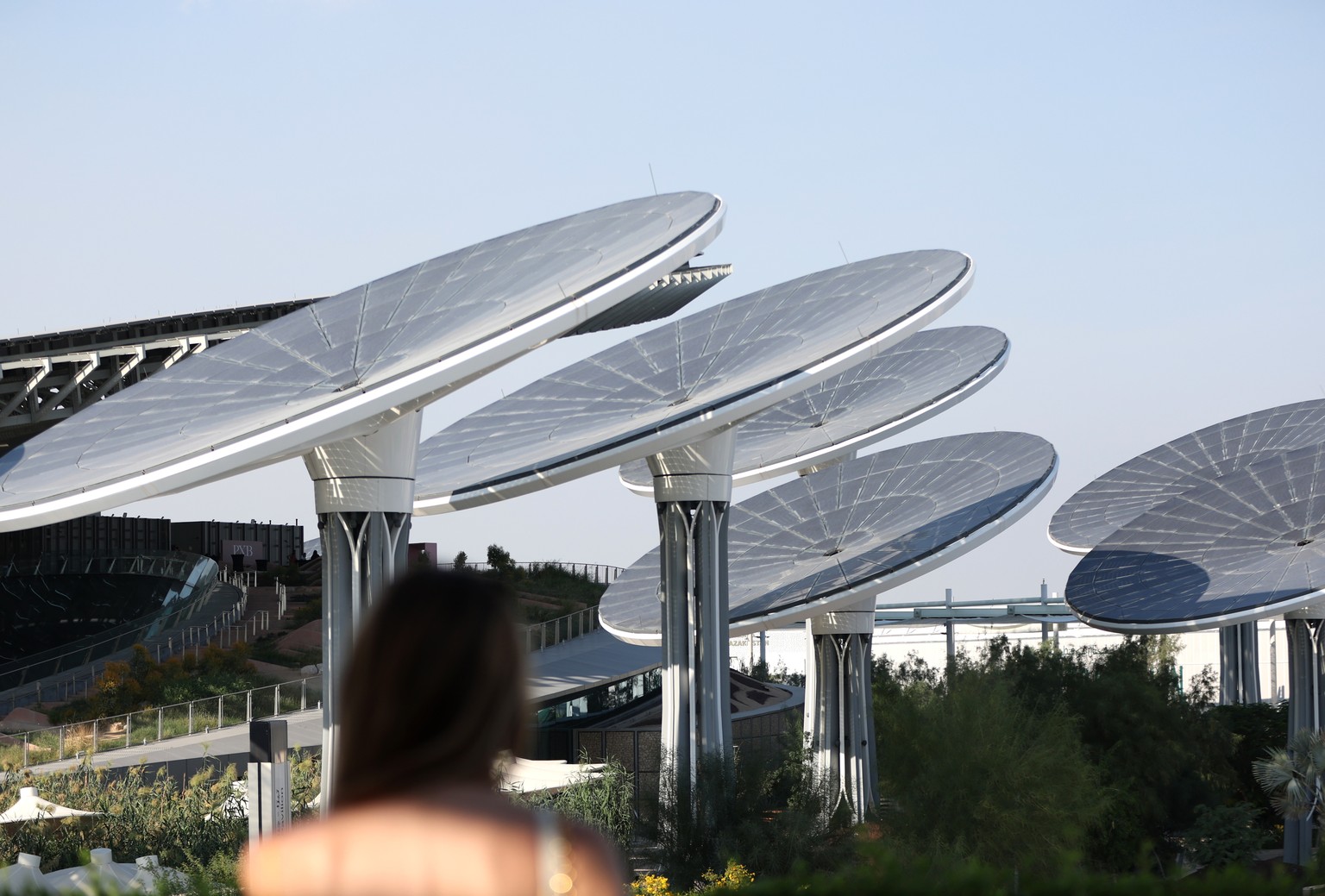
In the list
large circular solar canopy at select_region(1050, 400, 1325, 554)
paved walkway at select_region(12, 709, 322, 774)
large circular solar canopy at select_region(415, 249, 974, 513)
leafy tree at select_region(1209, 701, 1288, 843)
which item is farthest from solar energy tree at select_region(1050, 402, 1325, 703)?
paved walkway at select_region(12, 709, 322, 774)

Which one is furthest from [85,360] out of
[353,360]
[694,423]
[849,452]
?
[353,360]

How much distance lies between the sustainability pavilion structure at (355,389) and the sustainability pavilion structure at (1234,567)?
2200 cm

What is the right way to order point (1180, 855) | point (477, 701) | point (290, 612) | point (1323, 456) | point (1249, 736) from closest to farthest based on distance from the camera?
1. point (477, 701)
2. point (1180, 855)
3. point (1323, 456)
4. point (1249, 736)
5. point (290, 612)

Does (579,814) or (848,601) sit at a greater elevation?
(848,601)

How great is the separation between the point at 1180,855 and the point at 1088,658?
82.0 feet

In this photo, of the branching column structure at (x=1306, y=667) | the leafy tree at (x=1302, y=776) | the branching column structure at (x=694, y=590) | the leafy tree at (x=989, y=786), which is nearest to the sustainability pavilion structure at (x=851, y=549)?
the leafy tree at (x=989, y=786)

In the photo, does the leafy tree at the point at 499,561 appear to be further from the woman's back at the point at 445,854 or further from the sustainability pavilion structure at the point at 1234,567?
the woman's back at the point at 445,854

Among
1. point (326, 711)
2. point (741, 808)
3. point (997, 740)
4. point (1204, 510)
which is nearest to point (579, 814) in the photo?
point (741, 808)

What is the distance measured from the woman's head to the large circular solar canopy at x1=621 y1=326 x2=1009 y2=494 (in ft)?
122

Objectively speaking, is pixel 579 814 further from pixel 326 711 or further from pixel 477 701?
pixel 477 701

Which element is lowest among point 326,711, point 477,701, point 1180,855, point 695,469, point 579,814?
point 1180,855

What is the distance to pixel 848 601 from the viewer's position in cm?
4253

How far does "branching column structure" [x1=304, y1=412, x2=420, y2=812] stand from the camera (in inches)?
1030

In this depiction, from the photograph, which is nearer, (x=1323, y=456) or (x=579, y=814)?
(x=579, y=814)
